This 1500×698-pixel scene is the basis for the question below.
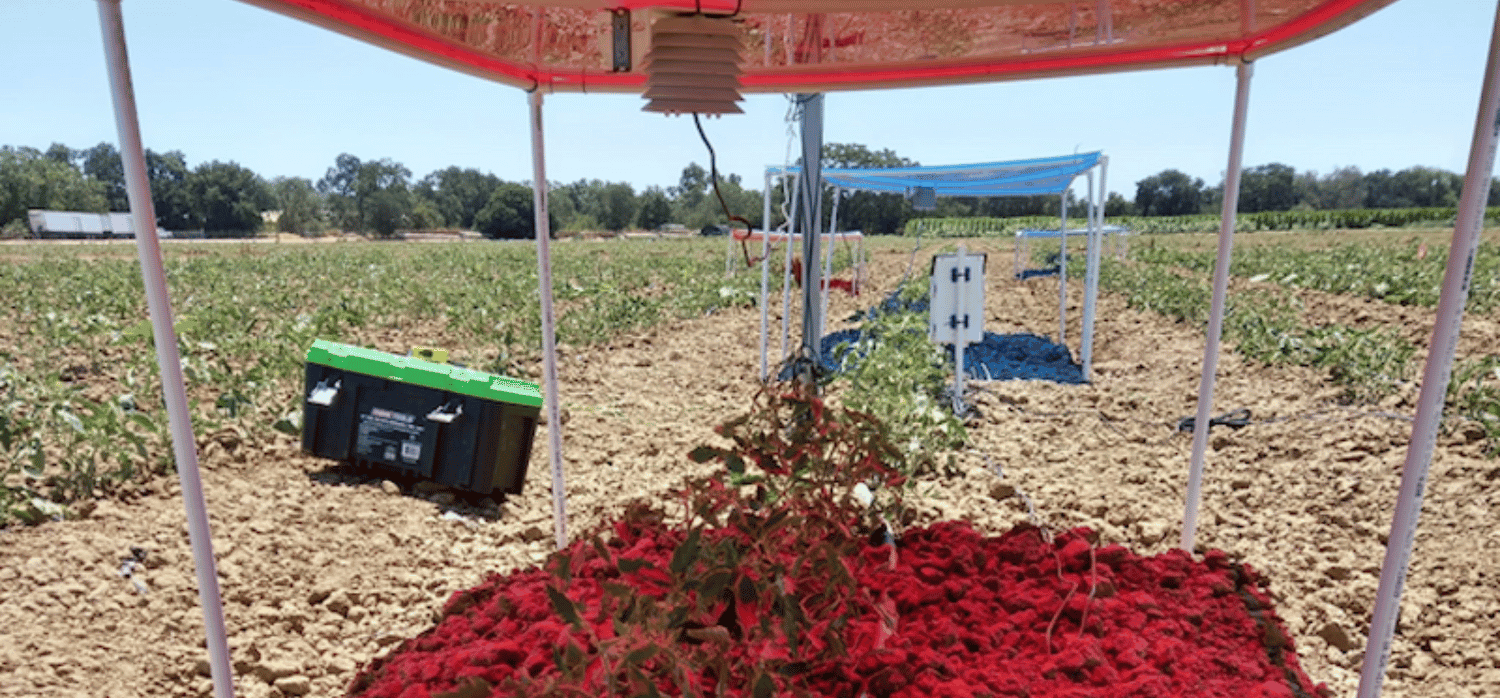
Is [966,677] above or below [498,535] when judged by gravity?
above

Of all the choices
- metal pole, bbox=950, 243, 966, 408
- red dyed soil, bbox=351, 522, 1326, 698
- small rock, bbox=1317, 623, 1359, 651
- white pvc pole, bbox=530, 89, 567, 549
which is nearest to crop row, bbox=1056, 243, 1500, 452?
small rock, bbox=1317, 623, 1359, 651

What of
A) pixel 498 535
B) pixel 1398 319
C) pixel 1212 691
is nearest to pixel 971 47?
pixel 1212 691

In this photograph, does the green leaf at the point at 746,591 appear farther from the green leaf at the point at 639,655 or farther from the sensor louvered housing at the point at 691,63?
the sensor louvered housing at the point at 691,63

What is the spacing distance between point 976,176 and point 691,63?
5.90m

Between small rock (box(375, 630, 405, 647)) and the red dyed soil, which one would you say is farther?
small rock (box(375, 630, 405, 647))

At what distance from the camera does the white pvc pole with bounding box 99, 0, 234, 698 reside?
125 cm

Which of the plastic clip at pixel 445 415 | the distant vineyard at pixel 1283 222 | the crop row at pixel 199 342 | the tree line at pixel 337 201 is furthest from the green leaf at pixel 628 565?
the tree line at pixel 337 201

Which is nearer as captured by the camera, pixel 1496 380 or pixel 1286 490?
pixel 1286 490

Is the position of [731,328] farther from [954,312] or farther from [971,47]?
[971,47]

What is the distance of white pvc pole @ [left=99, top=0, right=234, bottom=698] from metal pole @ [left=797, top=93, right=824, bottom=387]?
1.69 meters

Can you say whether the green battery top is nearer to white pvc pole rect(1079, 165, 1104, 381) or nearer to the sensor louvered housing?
the sensor louvered housing

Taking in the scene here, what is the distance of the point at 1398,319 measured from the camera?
861 centimetres

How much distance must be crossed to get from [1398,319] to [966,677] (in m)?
9.34

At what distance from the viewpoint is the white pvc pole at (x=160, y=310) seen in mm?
1253
